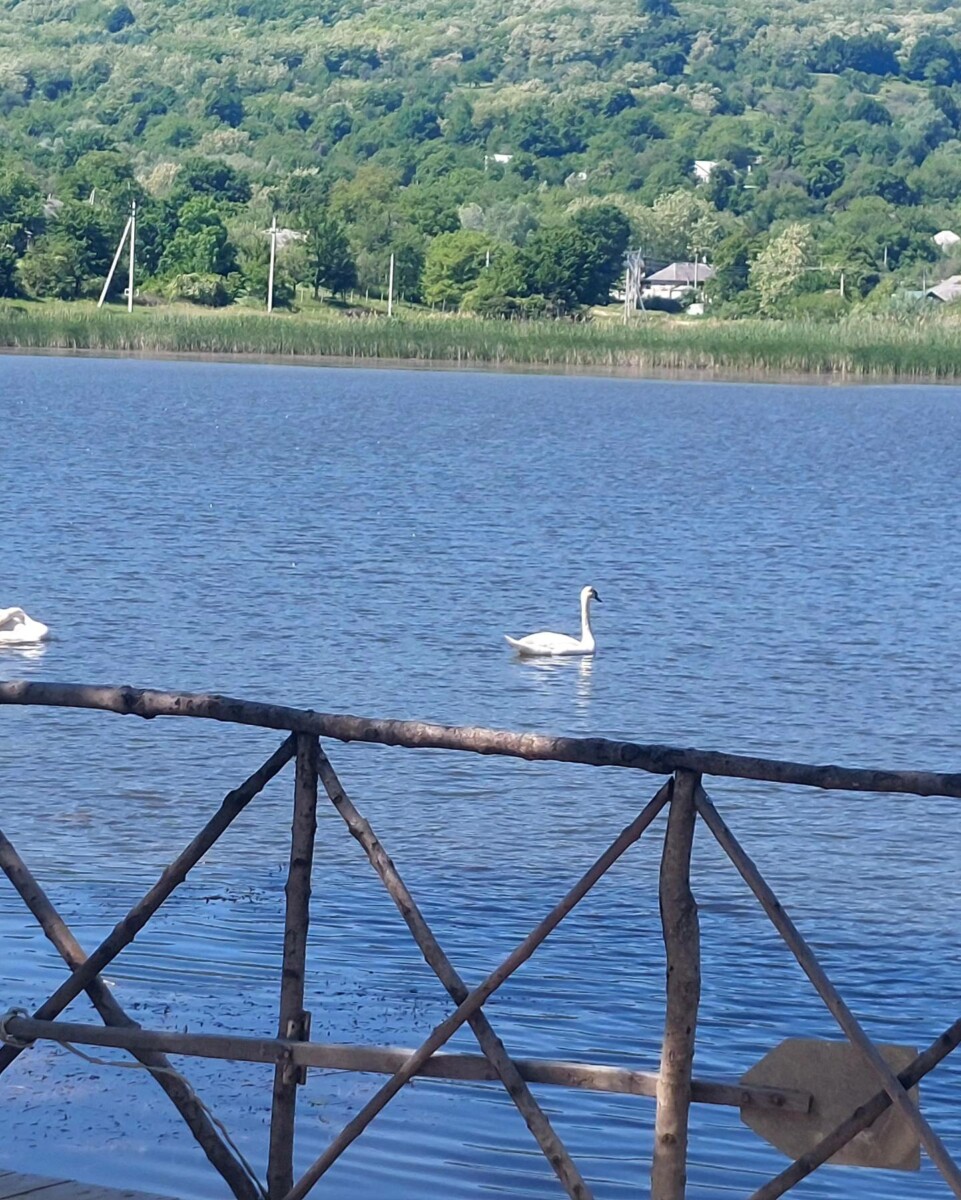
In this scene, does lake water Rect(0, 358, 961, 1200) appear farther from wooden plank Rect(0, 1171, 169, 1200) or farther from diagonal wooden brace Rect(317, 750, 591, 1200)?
diagonal wooden brace Rect(317, 750, 591, 1200)

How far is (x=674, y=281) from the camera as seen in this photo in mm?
151250

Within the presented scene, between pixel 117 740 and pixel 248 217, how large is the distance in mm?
128342

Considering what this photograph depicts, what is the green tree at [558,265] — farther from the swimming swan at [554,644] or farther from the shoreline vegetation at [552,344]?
the swimming swan at [554,644]

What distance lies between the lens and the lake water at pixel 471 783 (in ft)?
22.2

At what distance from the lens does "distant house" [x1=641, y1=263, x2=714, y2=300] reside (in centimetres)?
14900

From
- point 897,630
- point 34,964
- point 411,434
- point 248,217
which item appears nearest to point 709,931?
point 34,964

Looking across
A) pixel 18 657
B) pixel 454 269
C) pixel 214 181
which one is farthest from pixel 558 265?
pixel 18 657

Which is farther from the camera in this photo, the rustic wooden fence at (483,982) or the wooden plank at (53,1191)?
the wooden plank at (53,1191)

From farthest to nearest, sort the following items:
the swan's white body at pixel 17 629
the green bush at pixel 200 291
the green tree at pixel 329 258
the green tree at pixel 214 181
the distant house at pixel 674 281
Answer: the distant house at pixel 674 281 → the green tree at pixel 214 181 → the green tree at pixel 329 258 → the green bush at pixel 200 291 → the swan's white body at pixel 17 629

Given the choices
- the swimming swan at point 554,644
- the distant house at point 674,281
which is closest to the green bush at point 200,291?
the distant house at point 674,281

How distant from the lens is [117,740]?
40.5ft

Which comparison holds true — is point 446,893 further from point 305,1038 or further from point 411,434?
point 411,434

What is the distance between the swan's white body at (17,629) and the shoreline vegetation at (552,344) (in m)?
50.3

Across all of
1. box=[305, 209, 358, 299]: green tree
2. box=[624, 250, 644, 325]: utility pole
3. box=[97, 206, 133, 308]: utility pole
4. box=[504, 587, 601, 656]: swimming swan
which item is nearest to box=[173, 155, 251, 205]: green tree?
box=[305, 209, 358, 299]: green tree
